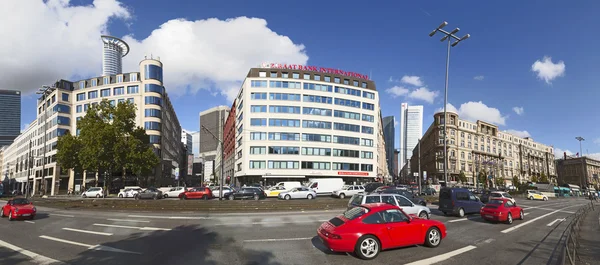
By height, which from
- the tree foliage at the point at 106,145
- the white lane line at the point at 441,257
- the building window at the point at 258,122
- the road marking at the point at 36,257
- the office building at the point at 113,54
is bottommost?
the road marking at the point at 36,257

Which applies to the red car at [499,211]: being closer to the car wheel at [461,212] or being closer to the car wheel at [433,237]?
the car wheel at [461,212]

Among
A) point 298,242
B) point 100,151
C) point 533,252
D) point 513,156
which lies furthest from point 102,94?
point 513,156

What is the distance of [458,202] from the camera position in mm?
19578

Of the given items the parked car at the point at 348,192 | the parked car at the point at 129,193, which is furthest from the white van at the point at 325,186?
the parked car at the point at 129,193

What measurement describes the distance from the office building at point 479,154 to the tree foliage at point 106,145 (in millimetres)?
79967

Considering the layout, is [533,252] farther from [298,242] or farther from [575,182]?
[575,182]

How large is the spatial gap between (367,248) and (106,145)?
52.0m

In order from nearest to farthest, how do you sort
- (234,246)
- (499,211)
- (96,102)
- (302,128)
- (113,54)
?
(234,246) → (499,211) → (96,102) → (302,128) → (113,54)

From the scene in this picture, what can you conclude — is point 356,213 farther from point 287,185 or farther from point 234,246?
point 287,185

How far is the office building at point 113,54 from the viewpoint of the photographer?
6300 inches

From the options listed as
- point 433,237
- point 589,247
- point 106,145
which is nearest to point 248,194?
point 433,237

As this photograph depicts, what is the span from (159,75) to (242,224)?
234 ft

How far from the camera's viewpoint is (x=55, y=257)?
952cm

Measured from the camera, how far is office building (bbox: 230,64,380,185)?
73500 millimetres
